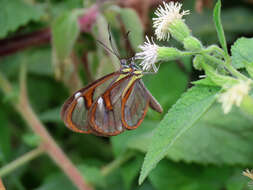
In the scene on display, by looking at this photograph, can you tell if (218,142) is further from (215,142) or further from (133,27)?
(133,27)

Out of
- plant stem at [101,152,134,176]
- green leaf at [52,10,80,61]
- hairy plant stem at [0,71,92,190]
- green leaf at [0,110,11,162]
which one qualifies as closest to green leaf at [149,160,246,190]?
plant stem at [101,152,134,176]

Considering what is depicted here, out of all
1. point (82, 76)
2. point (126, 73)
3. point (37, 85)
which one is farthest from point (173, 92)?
point (37, 85)

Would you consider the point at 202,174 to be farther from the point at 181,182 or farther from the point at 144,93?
the point at 144,93

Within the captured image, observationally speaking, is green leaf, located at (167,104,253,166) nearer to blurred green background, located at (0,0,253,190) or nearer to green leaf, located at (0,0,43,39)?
blurred green background, located at (0,0,253,190)

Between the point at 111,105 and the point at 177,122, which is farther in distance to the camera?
the point at 111,105

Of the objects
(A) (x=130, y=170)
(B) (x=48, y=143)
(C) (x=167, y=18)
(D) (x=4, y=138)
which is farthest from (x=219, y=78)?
(D) (x=4, y=138)
